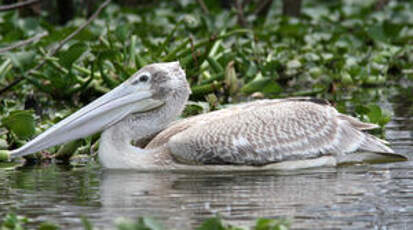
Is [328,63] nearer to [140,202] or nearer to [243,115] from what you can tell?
[243,115]

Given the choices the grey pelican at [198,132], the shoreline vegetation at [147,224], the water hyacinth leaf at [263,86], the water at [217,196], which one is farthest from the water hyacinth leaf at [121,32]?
the shoreline vegetation at [147,224]

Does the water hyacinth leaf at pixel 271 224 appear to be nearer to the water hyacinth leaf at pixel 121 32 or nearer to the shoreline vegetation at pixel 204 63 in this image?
the shoreline vegetation at pixel 204 63

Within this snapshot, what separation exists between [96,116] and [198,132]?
33.5 inches

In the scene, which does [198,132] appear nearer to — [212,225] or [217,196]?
[217,196]

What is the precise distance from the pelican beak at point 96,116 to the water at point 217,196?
255 millimetres

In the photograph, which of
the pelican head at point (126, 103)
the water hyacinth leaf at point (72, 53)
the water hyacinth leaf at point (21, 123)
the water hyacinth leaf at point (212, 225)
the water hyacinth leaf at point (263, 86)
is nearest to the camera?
the water hyacinth leaf at point (212, 225)

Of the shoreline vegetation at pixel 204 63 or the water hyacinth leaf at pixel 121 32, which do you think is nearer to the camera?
the shoreline vegetation at pixel 204 63

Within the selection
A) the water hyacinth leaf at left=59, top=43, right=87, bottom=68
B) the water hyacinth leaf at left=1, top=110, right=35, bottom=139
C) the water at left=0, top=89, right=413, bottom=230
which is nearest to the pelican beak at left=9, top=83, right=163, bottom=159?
the water at left=0, top=89, right=413, bottom=230

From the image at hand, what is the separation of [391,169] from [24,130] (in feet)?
9.88

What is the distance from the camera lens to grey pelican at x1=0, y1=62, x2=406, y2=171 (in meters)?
7.75

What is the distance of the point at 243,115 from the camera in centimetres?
811

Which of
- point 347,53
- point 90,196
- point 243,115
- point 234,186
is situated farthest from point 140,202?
point 347,53

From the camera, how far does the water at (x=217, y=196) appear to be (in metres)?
5.76

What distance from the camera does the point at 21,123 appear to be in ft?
26.6
